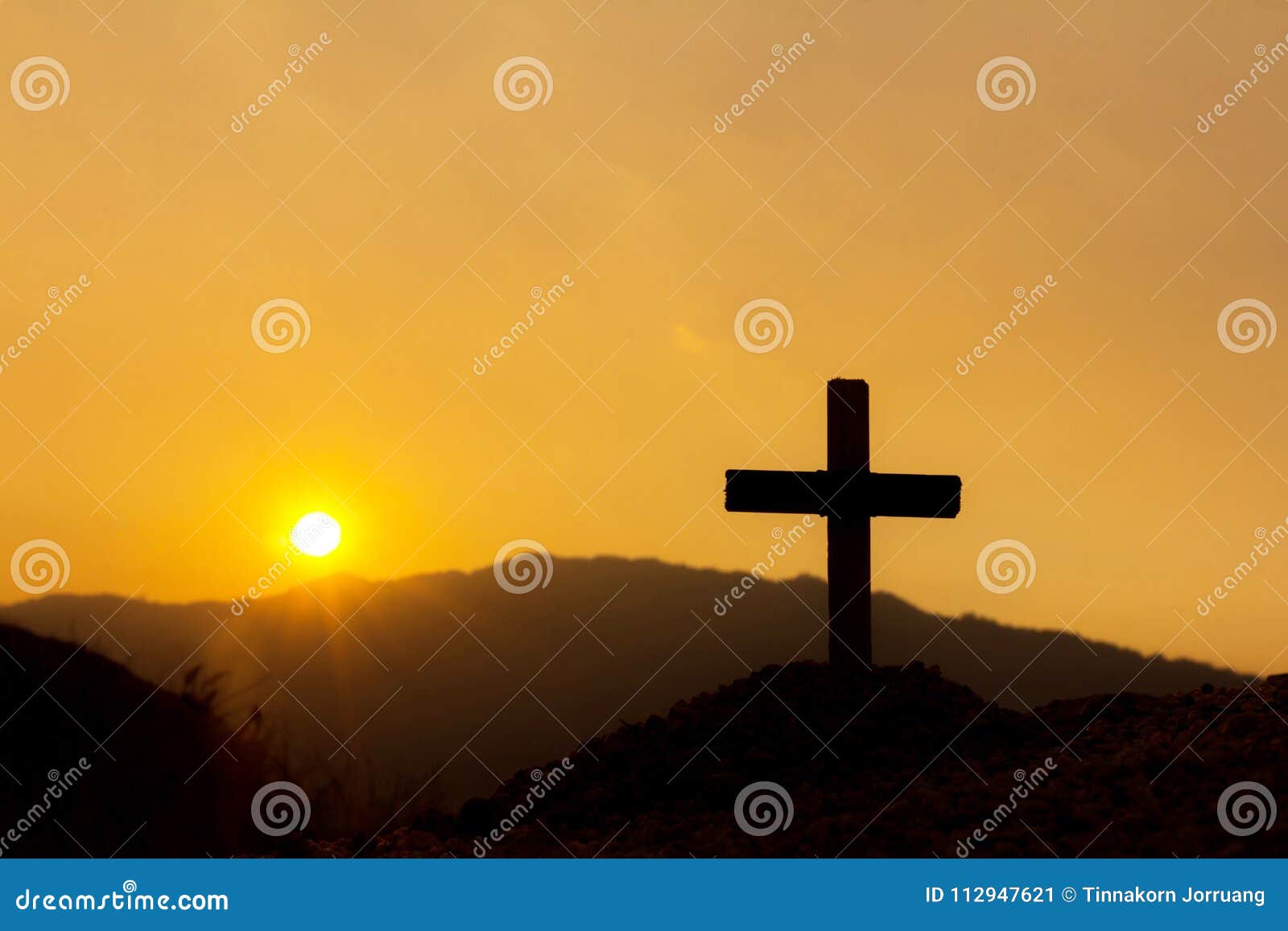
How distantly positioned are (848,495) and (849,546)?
472mm

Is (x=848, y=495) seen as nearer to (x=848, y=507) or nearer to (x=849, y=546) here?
(x=848, y=507)

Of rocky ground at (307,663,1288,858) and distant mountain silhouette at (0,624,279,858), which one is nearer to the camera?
rocky ground at (307,663,1288,858)

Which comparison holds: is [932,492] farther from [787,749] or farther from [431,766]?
[431,766]

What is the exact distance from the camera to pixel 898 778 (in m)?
8.09

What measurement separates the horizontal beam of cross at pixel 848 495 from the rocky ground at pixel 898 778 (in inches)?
58.5

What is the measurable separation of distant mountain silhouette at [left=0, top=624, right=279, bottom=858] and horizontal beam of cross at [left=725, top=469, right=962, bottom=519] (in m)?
5.45

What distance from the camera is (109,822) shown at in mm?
11414

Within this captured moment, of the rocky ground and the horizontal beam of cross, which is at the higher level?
the horizontal beam of cross

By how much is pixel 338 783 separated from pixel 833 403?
720 cm

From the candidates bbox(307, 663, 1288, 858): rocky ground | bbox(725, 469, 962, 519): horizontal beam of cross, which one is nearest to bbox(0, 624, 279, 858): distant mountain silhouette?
bbox(307, 663, 1288, 858): rocky ground

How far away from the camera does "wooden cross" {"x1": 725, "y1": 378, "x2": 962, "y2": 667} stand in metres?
9.95

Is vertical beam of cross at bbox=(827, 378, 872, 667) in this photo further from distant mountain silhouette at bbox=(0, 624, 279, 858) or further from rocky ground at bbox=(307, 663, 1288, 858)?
distant mountain silhouette at bbox=(0, 624, 279, 858)

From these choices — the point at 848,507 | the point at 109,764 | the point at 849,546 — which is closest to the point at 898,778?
the point at 849,546

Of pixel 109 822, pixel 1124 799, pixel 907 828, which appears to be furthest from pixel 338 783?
pixel 1124 799
